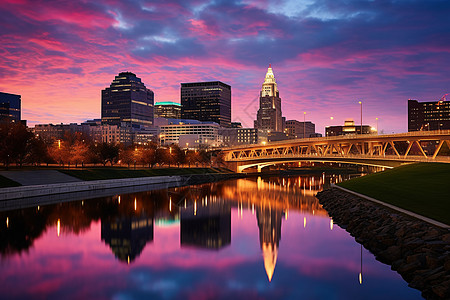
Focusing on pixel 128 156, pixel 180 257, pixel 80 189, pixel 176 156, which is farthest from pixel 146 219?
pixel 176 156

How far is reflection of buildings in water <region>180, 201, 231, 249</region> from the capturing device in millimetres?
35250

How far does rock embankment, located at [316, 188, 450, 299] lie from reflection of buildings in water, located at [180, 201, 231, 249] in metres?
12.5

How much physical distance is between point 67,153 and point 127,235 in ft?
198

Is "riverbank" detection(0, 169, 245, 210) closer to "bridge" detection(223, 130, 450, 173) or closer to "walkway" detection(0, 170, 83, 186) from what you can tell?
"walkway" detection(0, 170, 83, 186)

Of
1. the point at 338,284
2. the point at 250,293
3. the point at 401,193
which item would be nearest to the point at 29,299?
the point at 250,293

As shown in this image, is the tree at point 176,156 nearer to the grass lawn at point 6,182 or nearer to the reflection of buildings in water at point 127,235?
the grass lawn at point 6,182

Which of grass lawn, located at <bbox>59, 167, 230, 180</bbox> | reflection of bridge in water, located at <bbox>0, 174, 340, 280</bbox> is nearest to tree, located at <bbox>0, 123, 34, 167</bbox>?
grass lawn, located at <bbox>59, 167, 230, 180</bbox>

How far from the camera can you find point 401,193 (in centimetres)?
4197

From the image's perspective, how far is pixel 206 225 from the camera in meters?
43.2

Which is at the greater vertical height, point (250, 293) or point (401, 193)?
point (401, 193)

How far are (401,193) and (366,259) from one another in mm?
17654

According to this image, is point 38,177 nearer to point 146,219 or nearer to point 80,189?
point 80,189

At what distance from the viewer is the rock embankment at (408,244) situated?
766 inches

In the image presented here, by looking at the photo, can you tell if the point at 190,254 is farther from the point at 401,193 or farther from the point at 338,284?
the point at 401,193
